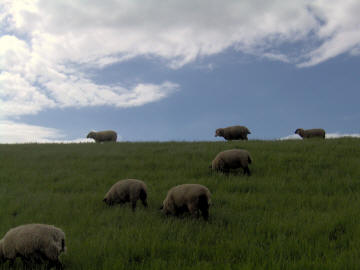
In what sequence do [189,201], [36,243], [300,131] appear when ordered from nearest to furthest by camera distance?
[36,243]
[189,201]
[300,131]

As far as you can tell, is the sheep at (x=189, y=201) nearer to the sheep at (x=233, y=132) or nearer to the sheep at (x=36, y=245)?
the sheep at (x=36, y=245)

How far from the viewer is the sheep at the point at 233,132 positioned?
2361 centimetres

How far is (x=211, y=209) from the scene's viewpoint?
880cm

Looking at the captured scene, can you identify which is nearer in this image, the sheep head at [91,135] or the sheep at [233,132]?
the sheep at [233,132]

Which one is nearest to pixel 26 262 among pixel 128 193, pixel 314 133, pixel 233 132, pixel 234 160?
pixel 128 193

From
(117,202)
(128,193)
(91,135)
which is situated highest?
(91,135)

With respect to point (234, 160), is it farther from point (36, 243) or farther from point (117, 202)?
point (36, 243)

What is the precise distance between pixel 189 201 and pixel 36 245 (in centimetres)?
→ 374

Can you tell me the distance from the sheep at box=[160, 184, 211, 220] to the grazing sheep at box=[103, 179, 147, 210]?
43.5 inches

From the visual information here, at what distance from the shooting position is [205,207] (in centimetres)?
759

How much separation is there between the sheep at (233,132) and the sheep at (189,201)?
16.1 metres

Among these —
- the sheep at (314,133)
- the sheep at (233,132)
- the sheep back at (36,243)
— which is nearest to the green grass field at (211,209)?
the sheep back at (36,243)

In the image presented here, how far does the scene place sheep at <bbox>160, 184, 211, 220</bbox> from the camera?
753cm

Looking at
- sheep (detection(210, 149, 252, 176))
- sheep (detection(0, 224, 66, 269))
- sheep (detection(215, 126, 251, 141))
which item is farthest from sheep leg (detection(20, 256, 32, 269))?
sheep (detection(215, 126, 251, 141))
